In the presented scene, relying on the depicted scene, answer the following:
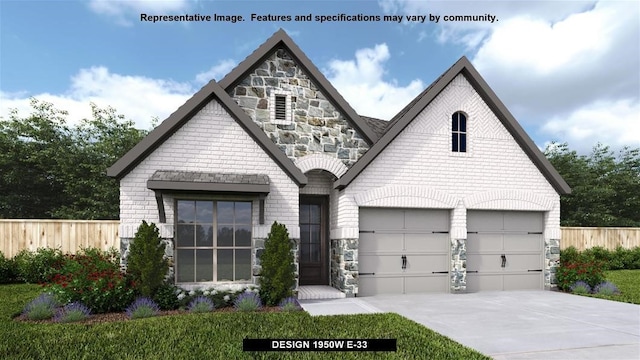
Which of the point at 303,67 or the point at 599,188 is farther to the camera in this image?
the point at 599,188

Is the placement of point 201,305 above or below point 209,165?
below

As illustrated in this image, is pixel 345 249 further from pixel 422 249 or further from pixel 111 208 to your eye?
pixel 111 208

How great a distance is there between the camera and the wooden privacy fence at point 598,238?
62.3 ft

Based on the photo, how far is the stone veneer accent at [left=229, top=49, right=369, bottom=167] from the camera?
37.3 feet

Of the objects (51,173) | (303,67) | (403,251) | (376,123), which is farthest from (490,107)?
(51,173)

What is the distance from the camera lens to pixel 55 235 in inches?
543

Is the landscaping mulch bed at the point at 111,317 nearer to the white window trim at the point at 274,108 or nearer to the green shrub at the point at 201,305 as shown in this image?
the green shrub at the point at 201,305

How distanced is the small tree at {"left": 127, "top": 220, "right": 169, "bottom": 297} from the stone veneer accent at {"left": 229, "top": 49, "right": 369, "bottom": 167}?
421 cm

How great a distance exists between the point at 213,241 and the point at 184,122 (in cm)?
304

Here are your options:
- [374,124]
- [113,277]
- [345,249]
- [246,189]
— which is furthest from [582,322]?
[113,277]

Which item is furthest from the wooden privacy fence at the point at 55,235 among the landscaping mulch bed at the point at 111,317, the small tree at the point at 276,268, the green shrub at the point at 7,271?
the small tree at the point at 276,268

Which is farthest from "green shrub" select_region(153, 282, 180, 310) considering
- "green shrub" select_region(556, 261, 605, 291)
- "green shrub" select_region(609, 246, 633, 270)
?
"green shrub" select_region(609, 246, 633, 270)

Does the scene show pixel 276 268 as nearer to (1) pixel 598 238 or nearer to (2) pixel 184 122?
(2) pixel 184 122

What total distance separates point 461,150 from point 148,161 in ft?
29.0
